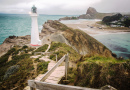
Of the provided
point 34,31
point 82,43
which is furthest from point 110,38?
point 34,31

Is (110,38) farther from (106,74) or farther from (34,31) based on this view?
(106,74)

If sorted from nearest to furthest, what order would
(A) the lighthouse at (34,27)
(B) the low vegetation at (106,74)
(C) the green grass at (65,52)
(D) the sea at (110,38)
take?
(B) the low vegetation at (106,74), (C) the green grass at (65,52), (A) the lighthouse at (34,27), (D) the sea at (110,38)

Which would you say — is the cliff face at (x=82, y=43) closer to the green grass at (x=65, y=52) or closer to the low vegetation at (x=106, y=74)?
the green grass at (x=65, y=52)

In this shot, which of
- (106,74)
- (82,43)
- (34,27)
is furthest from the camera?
(82,43)

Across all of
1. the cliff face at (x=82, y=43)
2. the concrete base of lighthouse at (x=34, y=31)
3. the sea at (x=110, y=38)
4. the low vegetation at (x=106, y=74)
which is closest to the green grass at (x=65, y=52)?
the low vegetation at (x=106, y=74)

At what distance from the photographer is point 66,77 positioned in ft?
14.3

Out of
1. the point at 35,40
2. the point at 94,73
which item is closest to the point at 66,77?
the point at 94,73

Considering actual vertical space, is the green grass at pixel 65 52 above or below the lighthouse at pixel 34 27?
below

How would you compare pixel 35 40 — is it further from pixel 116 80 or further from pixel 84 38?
pixel 116 80

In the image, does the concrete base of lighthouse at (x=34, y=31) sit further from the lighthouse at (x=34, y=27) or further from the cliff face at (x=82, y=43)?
the cliff face at (x=82, y=43)

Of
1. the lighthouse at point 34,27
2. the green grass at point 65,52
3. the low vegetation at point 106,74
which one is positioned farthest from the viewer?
the lighthouse at point 34,27

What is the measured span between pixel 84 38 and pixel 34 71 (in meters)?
20.4

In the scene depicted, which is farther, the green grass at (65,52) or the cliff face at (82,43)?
the cliff face at (82,43)

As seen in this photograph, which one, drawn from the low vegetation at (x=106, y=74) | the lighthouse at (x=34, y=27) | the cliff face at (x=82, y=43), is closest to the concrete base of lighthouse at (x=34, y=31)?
the lighthouse at (x=34, y=27)
